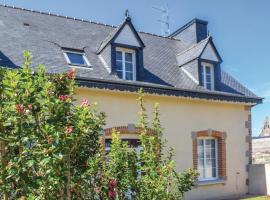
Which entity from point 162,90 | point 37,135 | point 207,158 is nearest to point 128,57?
point 162,90

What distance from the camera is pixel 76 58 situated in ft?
40.3

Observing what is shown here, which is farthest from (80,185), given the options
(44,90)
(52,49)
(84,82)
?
(52,49)

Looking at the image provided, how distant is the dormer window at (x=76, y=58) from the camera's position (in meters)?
11.9

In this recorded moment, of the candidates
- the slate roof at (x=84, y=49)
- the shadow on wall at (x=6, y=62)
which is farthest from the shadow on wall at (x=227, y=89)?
the shadow on wall at (x=6, y=62)

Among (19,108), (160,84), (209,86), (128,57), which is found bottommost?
(19,108)

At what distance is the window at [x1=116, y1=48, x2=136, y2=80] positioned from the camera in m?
12.8

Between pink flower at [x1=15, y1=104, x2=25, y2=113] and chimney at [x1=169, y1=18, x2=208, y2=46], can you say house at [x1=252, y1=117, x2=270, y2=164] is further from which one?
pink flower at [x1=15, y1=104, x2=25, y2=113]

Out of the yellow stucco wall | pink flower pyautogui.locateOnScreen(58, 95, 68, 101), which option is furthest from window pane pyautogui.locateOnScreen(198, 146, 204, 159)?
pink flower pyautogui.locateOnScreen(58, 95, 68, 101)

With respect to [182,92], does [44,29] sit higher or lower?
higher

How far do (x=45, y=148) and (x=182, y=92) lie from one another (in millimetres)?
9512

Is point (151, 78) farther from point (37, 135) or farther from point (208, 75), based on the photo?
point (37, 135)

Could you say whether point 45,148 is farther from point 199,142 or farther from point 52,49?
point 199,142

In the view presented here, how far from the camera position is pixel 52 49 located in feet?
39.8

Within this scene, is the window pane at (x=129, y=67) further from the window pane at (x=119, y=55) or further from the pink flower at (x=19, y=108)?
the pink flower at (x=19, y=108)
